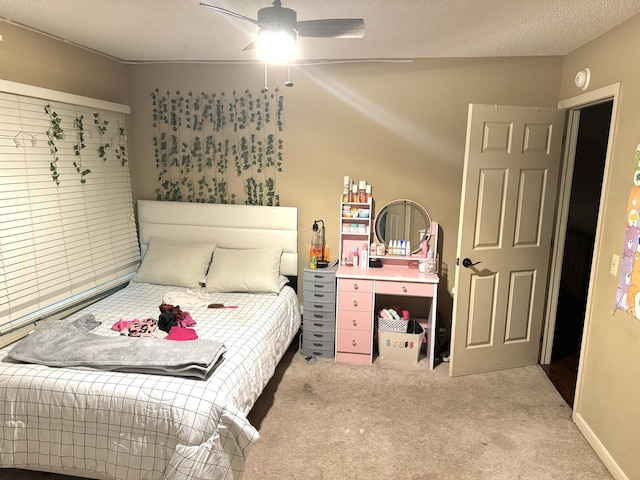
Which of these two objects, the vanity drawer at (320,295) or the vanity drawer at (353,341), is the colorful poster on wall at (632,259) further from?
the vanity drawer at (320,295)

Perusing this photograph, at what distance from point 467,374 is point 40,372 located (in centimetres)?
290

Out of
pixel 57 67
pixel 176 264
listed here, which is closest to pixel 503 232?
pixel 176 264

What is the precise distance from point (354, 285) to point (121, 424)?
1994 millimetres

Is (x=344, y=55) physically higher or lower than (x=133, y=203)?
higher

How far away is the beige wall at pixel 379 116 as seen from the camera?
11.8 feet

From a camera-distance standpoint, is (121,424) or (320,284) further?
(320,284)

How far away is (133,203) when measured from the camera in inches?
165

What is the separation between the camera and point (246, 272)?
3650 millimetres

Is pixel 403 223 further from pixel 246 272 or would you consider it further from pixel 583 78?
pixel 583 78

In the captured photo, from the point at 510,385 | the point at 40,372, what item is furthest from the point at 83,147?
the point at 510,385

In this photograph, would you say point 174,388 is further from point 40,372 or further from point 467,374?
point 467,374

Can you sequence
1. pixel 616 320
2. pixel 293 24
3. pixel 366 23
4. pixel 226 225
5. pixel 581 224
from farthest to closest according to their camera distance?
pixel 581 224 → pixel 226 225 → pixel 366 23 → pixel 616 320 → pixel 293 24

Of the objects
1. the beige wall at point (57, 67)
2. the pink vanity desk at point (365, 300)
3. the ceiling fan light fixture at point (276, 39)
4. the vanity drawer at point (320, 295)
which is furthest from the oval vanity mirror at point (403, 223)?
the beige wall at point (57, 67)

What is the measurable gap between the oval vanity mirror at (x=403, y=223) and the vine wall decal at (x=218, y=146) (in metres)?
1.00
